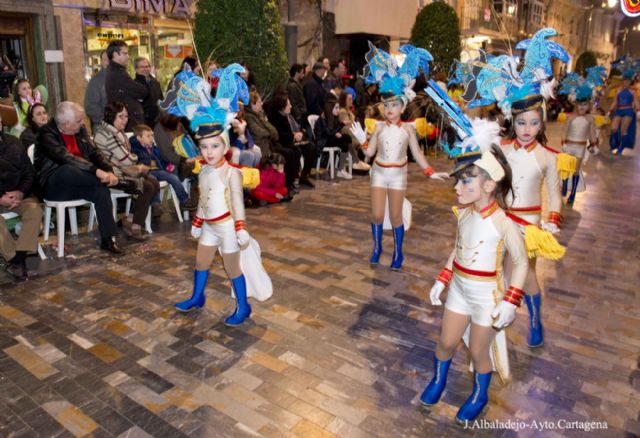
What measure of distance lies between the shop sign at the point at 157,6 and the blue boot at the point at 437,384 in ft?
31.3

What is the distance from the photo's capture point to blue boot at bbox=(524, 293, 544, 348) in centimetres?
386

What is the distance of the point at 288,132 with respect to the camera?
8.84 meters

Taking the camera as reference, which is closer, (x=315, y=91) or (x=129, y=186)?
(x=129, y=186)

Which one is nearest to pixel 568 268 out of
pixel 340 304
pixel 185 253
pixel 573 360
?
pixel 573 360

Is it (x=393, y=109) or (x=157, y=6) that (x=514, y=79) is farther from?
(x=157, y=6)

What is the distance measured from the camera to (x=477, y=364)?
301 centimetres

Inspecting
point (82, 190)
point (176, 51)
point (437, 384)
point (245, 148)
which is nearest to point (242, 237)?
point (437, 384)

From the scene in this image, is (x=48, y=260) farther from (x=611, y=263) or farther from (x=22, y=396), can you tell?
(x=611, y=263)

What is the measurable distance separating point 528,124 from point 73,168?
462 centimetres

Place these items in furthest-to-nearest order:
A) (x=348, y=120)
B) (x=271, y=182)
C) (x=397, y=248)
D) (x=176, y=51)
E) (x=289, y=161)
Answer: (x=176, y=51) < (x=348, y=120) < (x=289, y=161) < (x=271, y=182) < (x=397, y=248)

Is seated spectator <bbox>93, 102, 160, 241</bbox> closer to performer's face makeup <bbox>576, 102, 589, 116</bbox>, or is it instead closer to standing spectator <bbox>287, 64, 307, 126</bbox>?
standing spectator <bbox>287, 64, 307, 126</bbox>

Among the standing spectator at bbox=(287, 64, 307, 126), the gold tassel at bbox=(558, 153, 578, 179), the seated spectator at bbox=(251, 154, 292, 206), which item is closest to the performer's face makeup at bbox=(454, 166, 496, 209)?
the gold tassel at bbox=(558, 153, 578, 179)

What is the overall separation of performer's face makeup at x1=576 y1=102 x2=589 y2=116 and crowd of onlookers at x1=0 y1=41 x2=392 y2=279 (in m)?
3.36

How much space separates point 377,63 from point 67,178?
139 inches
